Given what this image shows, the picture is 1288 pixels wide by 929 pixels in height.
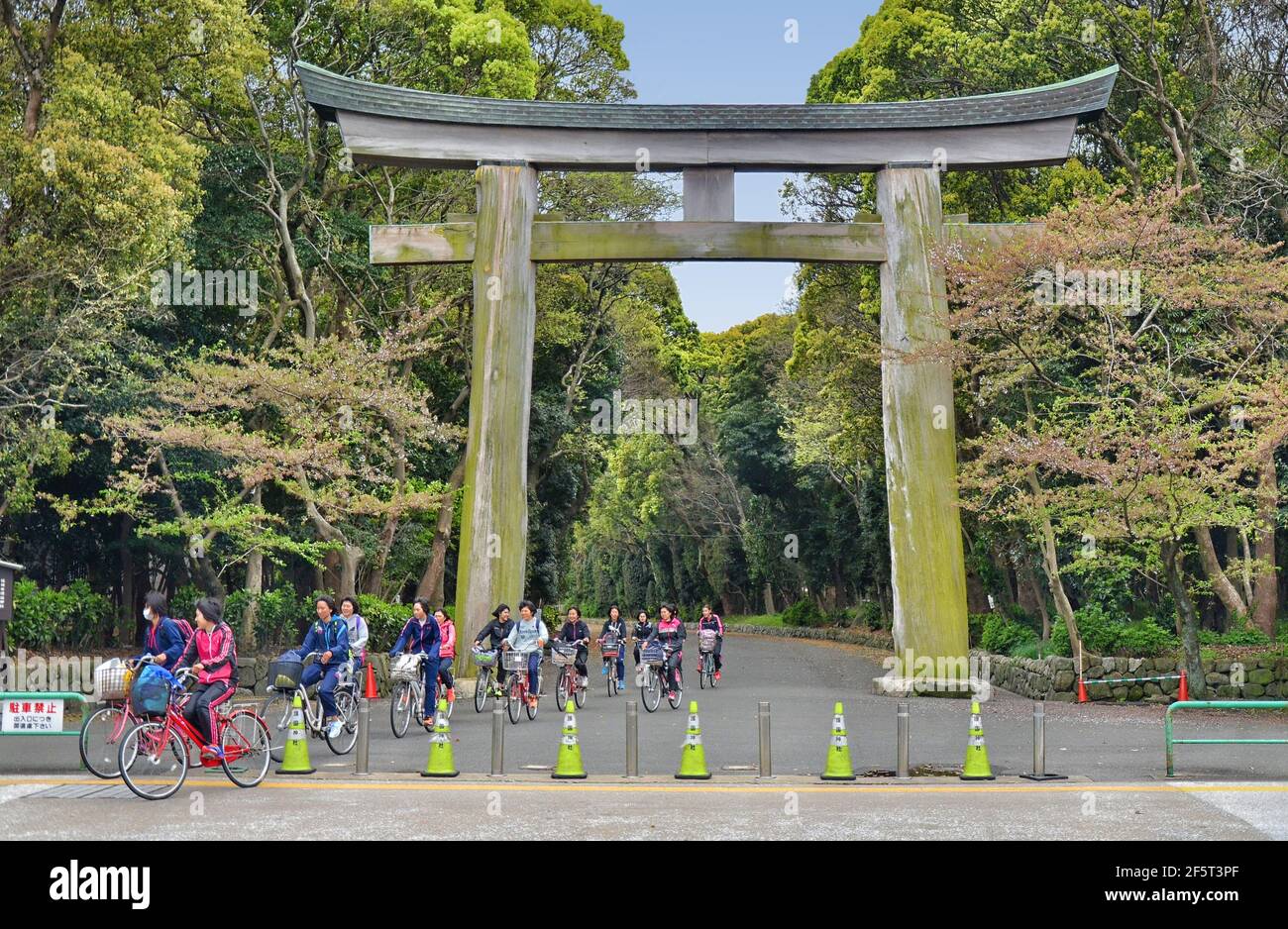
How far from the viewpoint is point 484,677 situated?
20641mm

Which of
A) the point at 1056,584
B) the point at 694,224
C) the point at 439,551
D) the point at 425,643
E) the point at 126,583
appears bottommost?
the point at 425,643

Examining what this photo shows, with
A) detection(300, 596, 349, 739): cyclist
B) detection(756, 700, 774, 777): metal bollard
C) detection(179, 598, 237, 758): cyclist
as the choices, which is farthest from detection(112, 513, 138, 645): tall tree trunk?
detection(756, 700, 774, 777): metal bollard

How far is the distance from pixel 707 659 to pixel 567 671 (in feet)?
23.1

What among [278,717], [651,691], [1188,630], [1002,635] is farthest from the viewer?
[1002,635]

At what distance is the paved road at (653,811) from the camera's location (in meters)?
10.3

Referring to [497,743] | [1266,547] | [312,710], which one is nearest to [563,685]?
[312,710]

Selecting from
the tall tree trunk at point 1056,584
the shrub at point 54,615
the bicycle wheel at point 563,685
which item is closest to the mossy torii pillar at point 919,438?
the tall tree trunk at point 1056,584

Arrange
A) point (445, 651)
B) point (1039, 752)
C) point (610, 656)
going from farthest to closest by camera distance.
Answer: point (610, 656)
point (445, 651)
point (1039, 752)

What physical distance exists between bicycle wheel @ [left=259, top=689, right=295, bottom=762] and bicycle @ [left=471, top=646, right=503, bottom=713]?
3.26 metres

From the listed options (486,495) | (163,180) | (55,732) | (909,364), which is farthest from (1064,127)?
(55,732)

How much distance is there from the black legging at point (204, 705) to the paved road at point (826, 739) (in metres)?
1.72

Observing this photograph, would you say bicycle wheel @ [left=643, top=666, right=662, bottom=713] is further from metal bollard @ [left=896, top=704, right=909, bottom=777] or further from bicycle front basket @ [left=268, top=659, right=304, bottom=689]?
metal bollard @ [left=896, top=704, right=909, bottom=777]

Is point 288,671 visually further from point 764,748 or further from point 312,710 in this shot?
point 764,748

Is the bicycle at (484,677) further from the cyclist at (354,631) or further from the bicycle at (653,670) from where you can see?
the cyclist at (354,631)
